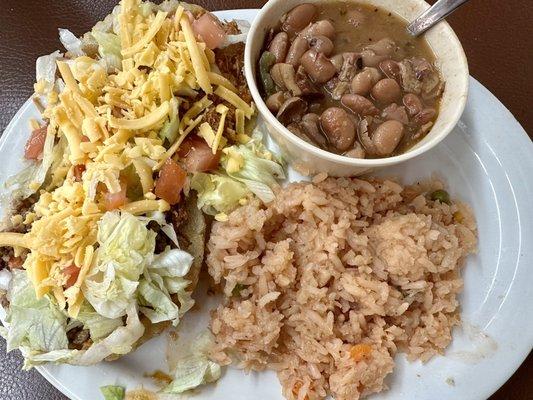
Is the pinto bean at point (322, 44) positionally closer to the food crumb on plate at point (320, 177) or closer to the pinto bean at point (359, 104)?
the pinto bean at point (359, 104)

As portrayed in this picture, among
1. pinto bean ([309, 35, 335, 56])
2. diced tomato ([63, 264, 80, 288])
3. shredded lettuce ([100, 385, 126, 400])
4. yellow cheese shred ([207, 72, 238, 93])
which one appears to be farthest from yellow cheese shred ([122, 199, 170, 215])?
pinto bean ([309, 35, 335, 56])

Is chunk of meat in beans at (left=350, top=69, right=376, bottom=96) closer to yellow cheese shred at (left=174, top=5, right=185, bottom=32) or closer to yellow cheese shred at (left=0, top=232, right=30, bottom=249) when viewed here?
yellow cheese shred at (left=174, top=5, right=185, bottom=32)

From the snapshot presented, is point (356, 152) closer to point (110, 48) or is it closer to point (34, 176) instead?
point (110, 48)

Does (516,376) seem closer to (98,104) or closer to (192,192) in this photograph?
(192,192)

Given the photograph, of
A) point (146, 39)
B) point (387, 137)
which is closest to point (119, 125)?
point (146, 39)

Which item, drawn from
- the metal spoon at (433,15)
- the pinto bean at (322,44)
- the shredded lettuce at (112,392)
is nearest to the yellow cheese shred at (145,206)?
the shredded lettuce at (112,392)
